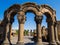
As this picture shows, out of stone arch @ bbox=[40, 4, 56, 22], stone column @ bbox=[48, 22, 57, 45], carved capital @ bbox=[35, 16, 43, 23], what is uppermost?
stone arch @ bbox=[40, 4, 56, 22]

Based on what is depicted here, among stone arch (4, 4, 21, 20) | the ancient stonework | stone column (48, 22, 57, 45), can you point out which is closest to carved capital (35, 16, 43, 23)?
the ancient stonework

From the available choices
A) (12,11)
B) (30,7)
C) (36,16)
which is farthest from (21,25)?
(30,7)

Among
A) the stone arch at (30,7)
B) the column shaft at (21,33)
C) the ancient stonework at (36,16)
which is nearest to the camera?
the column shaft at (21,33)

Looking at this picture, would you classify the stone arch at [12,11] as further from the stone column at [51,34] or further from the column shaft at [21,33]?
the stone column at [51,34]

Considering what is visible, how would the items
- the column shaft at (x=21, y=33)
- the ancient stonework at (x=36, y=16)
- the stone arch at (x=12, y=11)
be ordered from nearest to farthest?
the column shaft at (x=21, y=33)
the ancient stonework at (x=36, y=16)
the stone arch at (x=12, y=11)

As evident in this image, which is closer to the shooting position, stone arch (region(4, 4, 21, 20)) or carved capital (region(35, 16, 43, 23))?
carved capital (region(35, 16, 43, 23))

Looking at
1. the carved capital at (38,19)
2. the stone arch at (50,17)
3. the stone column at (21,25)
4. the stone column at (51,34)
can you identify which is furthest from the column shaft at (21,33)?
the stone column at (51,34)

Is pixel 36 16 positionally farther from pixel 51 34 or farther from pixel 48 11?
pixel 51 34

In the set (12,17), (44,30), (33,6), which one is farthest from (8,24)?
(44,30)

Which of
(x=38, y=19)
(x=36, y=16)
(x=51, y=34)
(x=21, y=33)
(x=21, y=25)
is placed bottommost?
(x=51, y=34)

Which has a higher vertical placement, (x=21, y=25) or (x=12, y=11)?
(x=12, y=11)

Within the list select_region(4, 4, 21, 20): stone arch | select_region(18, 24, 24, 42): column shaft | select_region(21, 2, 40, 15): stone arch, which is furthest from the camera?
select_region(4, 4, 21, 20): stone arch

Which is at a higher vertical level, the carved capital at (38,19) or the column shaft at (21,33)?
the carved capital at (38,19)

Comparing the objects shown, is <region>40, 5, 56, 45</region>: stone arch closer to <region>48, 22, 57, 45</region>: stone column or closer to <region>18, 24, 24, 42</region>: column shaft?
<region>48, 22, 57, 45</region>: stone column
